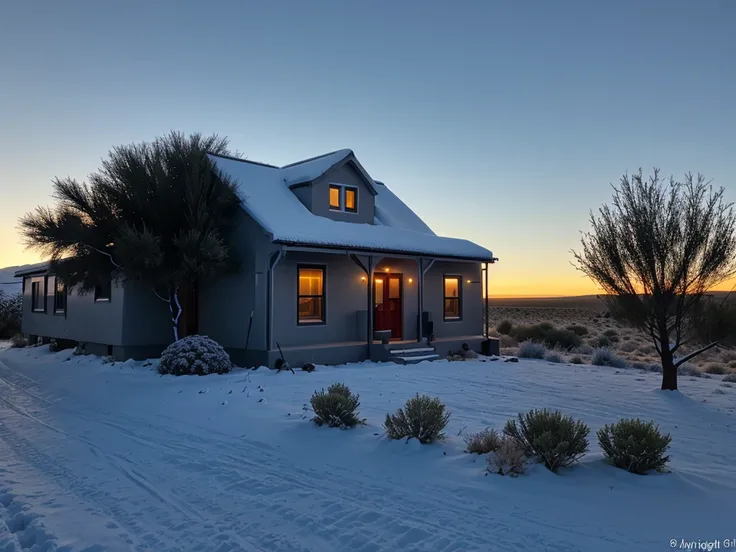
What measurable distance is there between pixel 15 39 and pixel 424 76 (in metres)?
11.0

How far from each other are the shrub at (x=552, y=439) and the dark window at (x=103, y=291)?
1347 cm

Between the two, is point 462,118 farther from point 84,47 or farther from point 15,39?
point 15,39

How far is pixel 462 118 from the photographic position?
57.1 feet

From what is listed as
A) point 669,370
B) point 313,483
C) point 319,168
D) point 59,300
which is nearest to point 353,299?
point 319,168

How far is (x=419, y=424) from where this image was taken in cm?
618

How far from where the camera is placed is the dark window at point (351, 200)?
56.7 feet

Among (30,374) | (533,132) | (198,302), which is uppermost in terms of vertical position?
(533,132)

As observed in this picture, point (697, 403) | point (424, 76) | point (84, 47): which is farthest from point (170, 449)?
point (424, 76)

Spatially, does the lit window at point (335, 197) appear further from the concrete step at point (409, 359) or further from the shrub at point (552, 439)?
the shrub at point (552, 439)

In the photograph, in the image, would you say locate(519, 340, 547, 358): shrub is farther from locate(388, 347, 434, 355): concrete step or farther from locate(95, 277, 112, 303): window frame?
locate(95, 277, 112, 303): window frame

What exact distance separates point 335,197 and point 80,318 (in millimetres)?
9748

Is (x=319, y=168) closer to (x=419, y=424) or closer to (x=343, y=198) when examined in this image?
(x=343, y=198)

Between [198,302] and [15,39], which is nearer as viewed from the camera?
[15,39]

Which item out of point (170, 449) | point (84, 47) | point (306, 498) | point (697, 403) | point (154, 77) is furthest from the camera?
point (154, 77)
